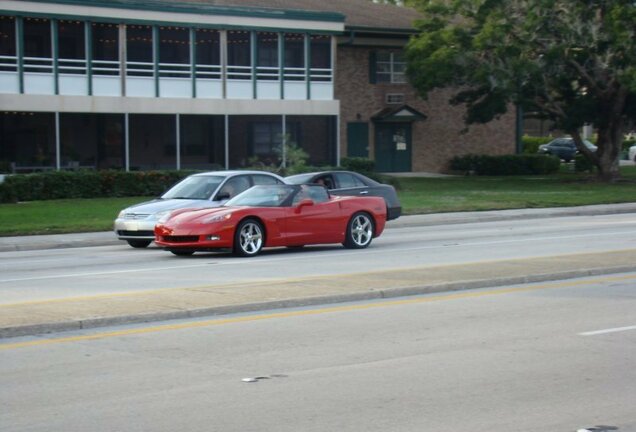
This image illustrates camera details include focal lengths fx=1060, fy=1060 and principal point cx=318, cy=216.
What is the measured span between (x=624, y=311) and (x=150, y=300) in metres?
5.50

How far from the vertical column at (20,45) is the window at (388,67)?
59.1ft

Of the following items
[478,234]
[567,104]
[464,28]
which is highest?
[464,28]

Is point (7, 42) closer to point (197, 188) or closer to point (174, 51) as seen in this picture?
point (174, 51)

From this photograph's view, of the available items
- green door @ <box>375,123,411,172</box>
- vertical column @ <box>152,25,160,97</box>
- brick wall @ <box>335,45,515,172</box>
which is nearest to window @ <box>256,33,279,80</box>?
brick wall @ <box>335,45,515,172</box>

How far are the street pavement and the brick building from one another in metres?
23.5

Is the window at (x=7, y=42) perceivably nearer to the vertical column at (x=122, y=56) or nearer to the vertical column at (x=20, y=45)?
the vertical column at (x=20, y=45)

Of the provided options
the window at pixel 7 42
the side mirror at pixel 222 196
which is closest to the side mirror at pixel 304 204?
the side mirror at pixel 222 196

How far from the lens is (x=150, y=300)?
1249 cm

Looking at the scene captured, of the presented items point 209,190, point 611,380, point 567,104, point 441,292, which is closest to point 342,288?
point 441,292

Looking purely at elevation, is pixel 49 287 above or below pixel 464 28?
below

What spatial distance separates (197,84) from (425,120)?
14222 millimetres

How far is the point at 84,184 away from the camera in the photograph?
1383 inches

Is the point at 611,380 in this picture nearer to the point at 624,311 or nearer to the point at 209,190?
the point at 624,311

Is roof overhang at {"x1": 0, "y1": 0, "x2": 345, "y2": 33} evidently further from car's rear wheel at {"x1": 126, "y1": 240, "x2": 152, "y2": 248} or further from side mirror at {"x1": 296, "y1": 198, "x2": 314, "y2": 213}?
side mirror at {"x1": 296, "y1": 198, "x2": 314, "y2": 213}
